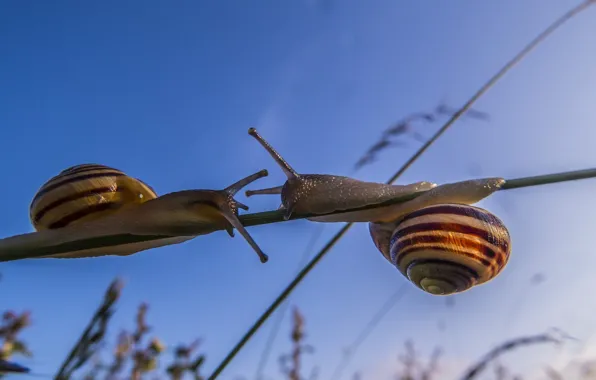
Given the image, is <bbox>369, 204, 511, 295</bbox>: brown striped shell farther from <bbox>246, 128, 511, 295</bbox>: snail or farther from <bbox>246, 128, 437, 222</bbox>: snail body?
<bbox>246, 128, 437, 222</bbox>: snail body

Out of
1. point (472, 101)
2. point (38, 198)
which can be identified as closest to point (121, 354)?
point (38, 198)

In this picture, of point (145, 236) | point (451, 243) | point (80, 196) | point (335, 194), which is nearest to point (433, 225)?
point (451, 243)

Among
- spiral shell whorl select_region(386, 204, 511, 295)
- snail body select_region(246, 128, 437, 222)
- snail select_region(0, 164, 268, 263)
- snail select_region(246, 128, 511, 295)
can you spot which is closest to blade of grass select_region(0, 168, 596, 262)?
snail select_region(0, 164, 268, 263)

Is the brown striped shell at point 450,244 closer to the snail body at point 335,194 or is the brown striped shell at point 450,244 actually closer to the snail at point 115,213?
the snail body at point 335,194

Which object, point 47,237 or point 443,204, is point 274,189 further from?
point 47,237

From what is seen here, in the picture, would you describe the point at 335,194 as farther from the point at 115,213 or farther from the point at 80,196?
the point at 80,196

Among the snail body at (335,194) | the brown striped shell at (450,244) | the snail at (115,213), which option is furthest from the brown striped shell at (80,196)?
the brown striped shell at (450,244)
